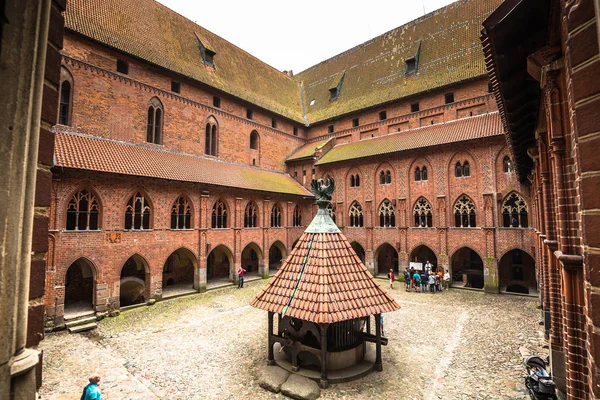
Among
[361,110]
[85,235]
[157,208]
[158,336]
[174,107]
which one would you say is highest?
[361,110]

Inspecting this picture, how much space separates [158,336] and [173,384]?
3882 mm

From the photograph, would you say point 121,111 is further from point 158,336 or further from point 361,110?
point 361,110

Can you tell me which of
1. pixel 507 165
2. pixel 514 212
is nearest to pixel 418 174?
pixel 507 165

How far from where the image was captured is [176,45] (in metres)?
21.3

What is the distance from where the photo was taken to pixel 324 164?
25766mm

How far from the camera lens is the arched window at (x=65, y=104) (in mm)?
14891

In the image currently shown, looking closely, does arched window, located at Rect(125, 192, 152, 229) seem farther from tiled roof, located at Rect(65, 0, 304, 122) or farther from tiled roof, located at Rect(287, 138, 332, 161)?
tiled roof, located at Rect(287, 138, 332, 161)

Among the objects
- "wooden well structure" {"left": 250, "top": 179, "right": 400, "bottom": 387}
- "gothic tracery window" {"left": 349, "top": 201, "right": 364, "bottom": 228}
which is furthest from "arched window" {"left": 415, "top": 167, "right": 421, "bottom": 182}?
"wooden well structure" {"left": 250, "top": 179, "right": 400, "bottom": 387}

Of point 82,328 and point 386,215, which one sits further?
point 386,215

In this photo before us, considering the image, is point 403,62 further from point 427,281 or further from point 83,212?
point 83,212

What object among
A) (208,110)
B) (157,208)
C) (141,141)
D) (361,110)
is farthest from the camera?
(361,110)

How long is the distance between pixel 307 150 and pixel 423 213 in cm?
1209

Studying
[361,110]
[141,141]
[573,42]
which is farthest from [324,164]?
[573,42]

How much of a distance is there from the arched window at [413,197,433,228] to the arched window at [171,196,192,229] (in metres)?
15.5
